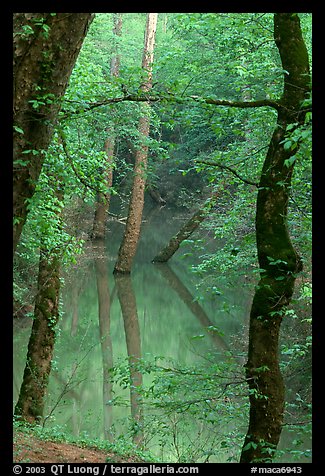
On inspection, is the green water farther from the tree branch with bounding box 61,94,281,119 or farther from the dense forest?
the tree branch with bounding box 61,94,281,119

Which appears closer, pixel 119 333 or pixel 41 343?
pixel 41 343

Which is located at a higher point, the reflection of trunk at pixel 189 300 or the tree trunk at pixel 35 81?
the tree trunk at pixel 35 81

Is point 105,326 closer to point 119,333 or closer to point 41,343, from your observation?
point 119,333

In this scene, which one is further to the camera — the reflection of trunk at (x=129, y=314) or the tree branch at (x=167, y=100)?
the reflection of trunk at (x=129, y=314)

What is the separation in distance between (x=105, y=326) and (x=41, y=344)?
22.3 feet

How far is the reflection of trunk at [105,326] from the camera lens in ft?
33.0

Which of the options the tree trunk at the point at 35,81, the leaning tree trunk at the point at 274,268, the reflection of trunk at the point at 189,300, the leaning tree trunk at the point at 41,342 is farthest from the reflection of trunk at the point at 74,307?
the tree trunk at the point at 35,81

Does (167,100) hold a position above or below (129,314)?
above

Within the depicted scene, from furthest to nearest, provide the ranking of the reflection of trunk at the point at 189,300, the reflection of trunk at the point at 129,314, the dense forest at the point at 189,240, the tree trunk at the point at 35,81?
1. the reflection of trunk at the point at 129,314
2. the reflection of trunk at the point at 189,300
3. the dense forest at the point at 189,240
4. the tree trunk at the point at 35,81


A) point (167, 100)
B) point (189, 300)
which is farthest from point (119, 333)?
point (167, 100)

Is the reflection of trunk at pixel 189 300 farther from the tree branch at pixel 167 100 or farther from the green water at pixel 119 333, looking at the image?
the tree branch at pixel 167 100

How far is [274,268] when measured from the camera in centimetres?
549

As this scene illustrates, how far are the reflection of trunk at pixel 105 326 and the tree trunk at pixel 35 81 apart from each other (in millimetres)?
3900
